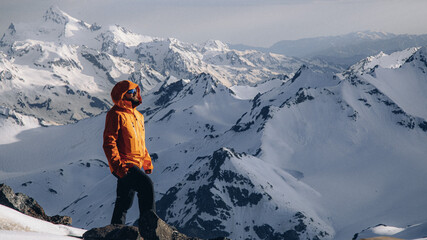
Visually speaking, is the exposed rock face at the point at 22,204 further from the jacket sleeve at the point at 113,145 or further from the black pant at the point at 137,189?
the jacket sleeve at the point at 113,145

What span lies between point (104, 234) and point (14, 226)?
2756 millimetres

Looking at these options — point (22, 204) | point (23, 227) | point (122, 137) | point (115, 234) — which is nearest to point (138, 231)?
point (115, 234)

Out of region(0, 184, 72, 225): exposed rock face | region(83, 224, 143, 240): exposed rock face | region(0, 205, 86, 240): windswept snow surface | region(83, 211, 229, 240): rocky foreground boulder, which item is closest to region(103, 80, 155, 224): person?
region(83, 211, 229, 240): rocky foreground boulder

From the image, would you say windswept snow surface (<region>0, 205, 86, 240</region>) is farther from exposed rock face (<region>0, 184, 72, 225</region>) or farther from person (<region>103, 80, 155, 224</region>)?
exposed rock face (<region>0, 184, 72, 225</region>)

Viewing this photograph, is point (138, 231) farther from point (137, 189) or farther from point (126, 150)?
point (126, 150)

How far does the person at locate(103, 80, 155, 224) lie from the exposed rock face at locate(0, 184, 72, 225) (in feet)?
20.4

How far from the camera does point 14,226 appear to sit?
13594 mm

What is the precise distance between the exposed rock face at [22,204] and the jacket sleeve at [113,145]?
7.27m

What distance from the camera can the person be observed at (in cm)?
1456

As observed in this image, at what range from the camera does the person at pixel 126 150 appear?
573 inches

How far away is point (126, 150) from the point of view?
1502 cm

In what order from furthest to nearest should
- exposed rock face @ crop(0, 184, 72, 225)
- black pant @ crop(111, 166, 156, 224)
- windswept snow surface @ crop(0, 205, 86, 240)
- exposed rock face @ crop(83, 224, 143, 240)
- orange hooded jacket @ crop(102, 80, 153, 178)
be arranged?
exposed rock face @ crop(0, 184, 72, 225) → black pant @ crop(111, 166, 156, 224) → orange hooded jacket @ crop(102, 80, 153, 178) → exposed rock face @ crop(83, 224, 143, 240) → windswept snow surface @ crop(0, 205, 86, 240)

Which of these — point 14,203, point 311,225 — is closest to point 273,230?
point 311,225

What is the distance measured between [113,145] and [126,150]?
2.07 ft
